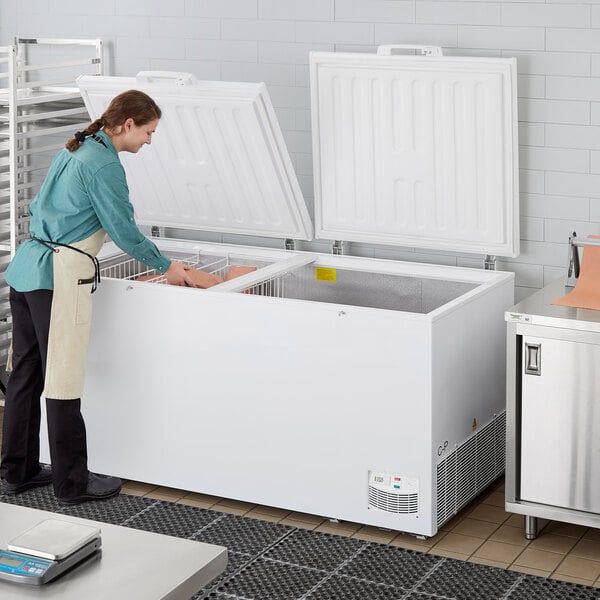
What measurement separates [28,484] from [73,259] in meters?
0.96

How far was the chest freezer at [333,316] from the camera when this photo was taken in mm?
3885

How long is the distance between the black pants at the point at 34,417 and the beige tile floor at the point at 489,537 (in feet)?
0.99

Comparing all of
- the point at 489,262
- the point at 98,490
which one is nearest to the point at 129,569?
the point at 98,490

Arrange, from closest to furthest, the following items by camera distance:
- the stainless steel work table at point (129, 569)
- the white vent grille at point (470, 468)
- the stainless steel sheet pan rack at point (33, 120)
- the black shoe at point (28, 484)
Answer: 1. the stainless steel work table at point (129, 569)
2. the white vent grille at point (470, 468)
3. the black shoe at point (28, 484)
4. the stainless steel sheet pan rack at point (33, 120)

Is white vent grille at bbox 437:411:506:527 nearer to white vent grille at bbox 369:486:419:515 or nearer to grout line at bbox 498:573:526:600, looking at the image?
white vent grille at bbox 369:486:419:515

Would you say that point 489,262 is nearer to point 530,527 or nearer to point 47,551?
point 530,527

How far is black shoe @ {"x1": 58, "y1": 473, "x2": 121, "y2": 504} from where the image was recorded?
423 centimetres

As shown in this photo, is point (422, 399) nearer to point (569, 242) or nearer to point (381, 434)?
point (381, 434)

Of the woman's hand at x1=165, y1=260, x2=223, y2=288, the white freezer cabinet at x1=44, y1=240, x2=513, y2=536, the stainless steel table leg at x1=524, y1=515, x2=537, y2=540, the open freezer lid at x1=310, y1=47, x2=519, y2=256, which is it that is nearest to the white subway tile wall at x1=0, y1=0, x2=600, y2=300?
the open freezer lid at x1=310, y1=47, x2=519, y2=256

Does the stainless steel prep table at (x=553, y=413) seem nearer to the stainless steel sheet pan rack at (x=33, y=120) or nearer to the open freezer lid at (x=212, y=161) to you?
the open freezer lid at (x=212, y=161)

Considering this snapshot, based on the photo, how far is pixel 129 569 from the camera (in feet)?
6.79

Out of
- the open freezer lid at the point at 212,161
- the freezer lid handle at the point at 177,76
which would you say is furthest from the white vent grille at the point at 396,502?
Result: the freezer lid handle at the point at 177,76

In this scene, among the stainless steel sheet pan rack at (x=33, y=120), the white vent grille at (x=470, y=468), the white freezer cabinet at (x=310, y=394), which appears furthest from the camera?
the stainless steel sheet pan rack at (x=33, y=120)

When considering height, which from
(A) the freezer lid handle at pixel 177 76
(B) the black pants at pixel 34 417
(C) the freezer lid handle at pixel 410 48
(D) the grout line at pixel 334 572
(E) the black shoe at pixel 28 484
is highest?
(C) the freezer lid handle at pixel 410 48
